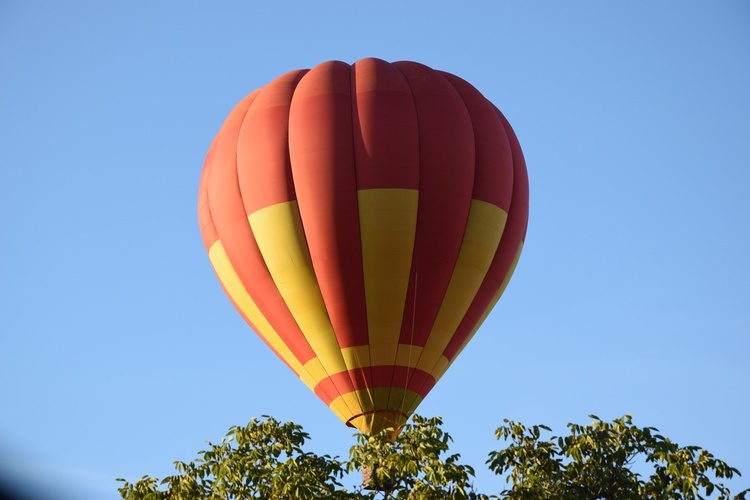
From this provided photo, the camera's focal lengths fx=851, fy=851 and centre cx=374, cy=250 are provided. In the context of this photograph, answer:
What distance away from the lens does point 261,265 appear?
20766 mm

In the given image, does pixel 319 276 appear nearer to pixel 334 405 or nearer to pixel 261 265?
pixel 261 265

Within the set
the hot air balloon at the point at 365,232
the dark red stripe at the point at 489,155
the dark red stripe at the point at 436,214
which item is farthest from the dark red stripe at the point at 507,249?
the dark red stripe at the point at 436,214

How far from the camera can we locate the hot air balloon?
66.0 feet

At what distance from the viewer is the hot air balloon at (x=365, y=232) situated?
20.1 meters

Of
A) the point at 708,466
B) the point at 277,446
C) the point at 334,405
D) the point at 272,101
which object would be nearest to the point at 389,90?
the point at 272,101

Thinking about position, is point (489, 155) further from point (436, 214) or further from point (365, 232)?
point (365, 232)

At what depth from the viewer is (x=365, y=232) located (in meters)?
20.1

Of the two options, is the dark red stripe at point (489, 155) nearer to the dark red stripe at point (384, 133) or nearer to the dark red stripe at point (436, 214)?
the dark red stripe at point (436, 214)

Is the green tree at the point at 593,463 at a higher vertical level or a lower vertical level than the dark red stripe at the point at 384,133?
lower

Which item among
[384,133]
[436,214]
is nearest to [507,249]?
[436,214]

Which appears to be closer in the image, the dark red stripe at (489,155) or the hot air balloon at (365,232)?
the hot air balloon at (365,232)

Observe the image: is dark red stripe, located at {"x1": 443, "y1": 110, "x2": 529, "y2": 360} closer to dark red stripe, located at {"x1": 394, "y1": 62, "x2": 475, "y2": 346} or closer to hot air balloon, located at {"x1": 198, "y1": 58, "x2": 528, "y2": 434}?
hot air balloon, located at {"x1": 198, "y1": 58, "x2": 528, "y2": 434}

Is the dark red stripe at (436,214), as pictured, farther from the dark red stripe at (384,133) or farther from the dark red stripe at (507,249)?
the dark red stripe at (507,249)

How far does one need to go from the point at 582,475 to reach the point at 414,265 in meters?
6.54
